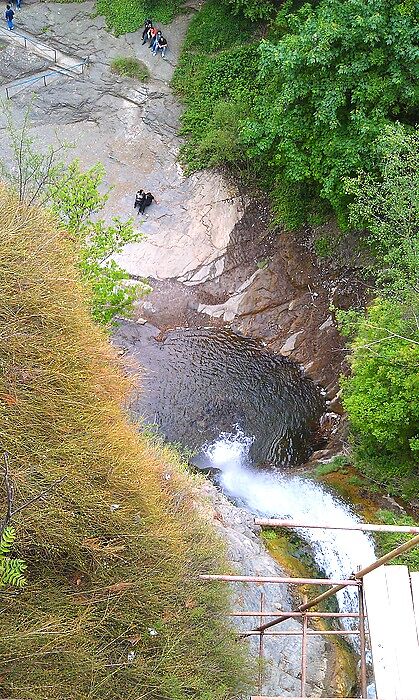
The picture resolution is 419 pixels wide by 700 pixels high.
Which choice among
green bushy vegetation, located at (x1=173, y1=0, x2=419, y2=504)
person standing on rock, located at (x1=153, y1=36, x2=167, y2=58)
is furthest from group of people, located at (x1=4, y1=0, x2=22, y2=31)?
green bushy vegetation, located at (x1=173, y1=0, x2=419, y2=504)

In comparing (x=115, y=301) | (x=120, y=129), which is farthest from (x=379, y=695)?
(x=120, y=129)

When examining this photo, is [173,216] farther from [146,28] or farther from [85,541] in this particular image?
[85,541]

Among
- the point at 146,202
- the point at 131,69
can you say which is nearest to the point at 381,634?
the point at 146,202

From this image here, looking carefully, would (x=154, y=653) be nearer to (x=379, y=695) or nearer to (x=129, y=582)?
Result: (x=129, y=582)

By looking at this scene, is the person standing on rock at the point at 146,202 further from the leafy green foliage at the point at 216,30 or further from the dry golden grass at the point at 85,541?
the dry golden grass at the point at 85,541

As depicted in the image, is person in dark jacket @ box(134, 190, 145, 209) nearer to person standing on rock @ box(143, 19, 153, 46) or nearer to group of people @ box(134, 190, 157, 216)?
group of people @ box(134, 190, 157, 216)
